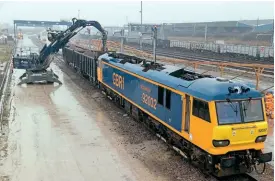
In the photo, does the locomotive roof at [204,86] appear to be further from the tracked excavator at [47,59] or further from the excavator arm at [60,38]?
the excavator arm at [60,38]

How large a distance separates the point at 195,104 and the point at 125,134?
5.35m

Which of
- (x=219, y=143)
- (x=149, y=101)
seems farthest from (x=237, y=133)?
(x=149, y=101)

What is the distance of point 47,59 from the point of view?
30.6m

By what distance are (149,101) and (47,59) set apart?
18228 millimetres

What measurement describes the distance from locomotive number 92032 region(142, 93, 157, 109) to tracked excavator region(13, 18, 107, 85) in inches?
607

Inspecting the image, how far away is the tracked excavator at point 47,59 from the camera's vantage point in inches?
1142

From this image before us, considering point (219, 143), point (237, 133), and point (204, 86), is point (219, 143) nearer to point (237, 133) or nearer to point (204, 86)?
point (237, 133)

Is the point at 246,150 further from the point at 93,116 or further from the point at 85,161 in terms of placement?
the point at 93,116

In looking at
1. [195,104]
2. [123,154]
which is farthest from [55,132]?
[195,104]

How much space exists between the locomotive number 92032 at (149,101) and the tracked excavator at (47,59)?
50.6 feet

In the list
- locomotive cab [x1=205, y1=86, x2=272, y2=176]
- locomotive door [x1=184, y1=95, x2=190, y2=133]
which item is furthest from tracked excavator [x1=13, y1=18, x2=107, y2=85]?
locomotive cab [x1=205, y1=86, x2=272, y2=176]

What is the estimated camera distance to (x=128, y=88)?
57.3 feet

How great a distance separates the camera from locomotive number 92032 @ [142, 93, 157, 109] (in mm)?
13938

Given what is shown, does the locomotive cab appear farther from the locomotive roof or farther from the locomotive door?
the locomotive door
